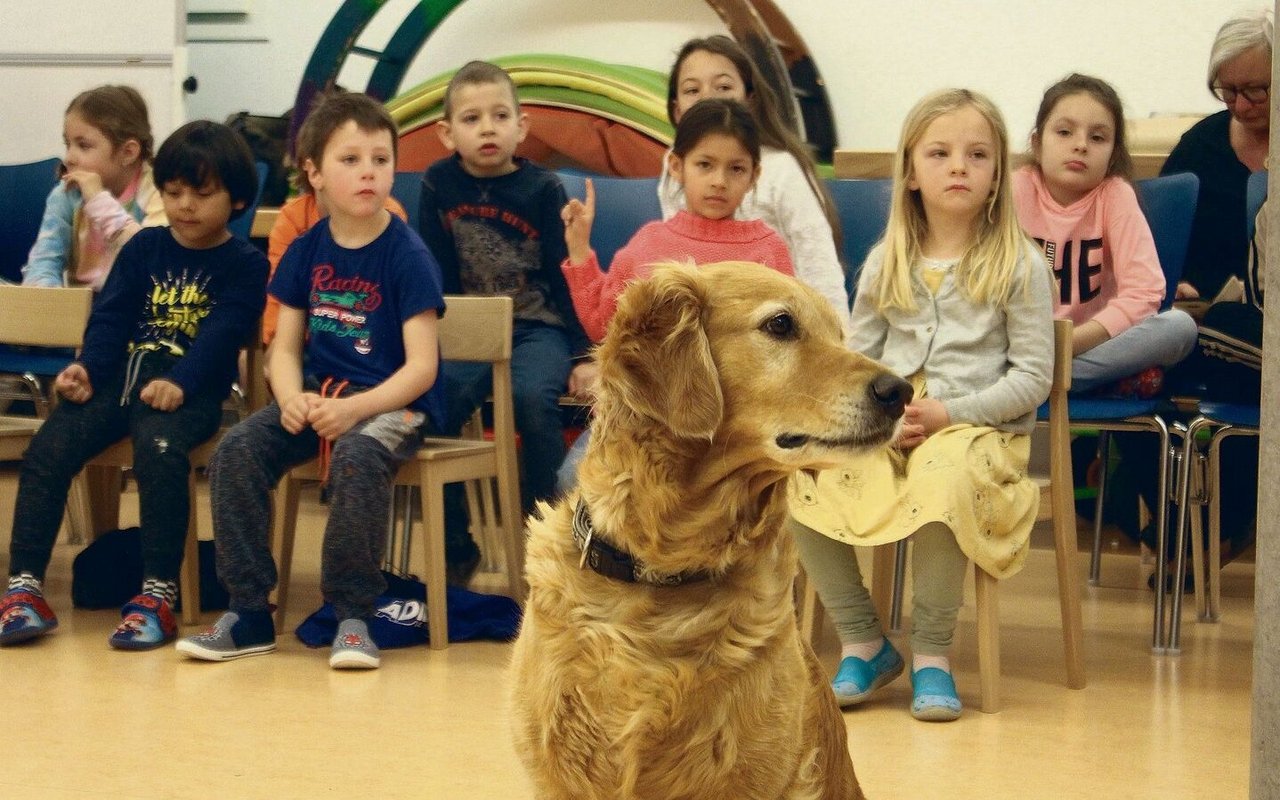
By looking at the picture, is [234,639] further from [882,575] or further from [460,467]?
[882,575]

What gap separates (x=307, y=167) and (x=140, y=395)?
68 centimetres

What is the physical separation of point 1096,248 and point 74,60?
4680mm

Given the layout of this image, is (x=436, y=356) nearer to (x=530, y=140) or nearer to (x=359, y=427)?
(x=359, y=427)

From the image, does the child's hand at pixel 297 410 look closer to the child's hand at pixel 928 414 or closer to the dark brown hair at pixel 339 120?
the dark brown hair at pixel 339 120

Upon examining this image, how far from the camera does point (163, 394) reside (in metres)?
3.41

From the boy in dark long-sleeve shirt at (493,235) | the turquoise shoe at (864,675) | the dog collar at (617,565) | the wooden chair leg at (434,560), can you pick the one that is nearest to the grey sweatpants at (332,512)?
the wooden chair leg at (434,560)

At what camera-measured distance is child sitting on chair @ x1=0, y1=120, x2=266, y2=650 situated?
3385 mm

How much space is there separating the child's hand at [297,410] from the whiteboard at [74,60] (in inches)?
129

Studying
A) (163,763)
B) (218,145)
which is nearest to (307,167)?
(218,145)

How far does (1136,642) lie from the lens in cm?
347

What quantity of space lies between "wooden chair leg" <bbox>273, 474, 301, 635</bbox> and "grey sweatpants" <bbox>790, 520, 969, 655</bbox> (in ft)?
4.23

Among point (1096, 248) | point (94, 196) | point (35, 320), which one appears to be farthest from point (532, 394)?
point (94, 196)

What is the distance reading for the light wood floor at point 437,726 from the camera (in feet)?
7.73

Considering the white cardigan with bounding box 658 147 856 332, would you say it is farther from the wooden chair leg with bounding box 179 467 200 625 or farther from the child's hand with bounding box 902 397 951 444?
the wooden chair leg with bounding box 179 467 200 625
